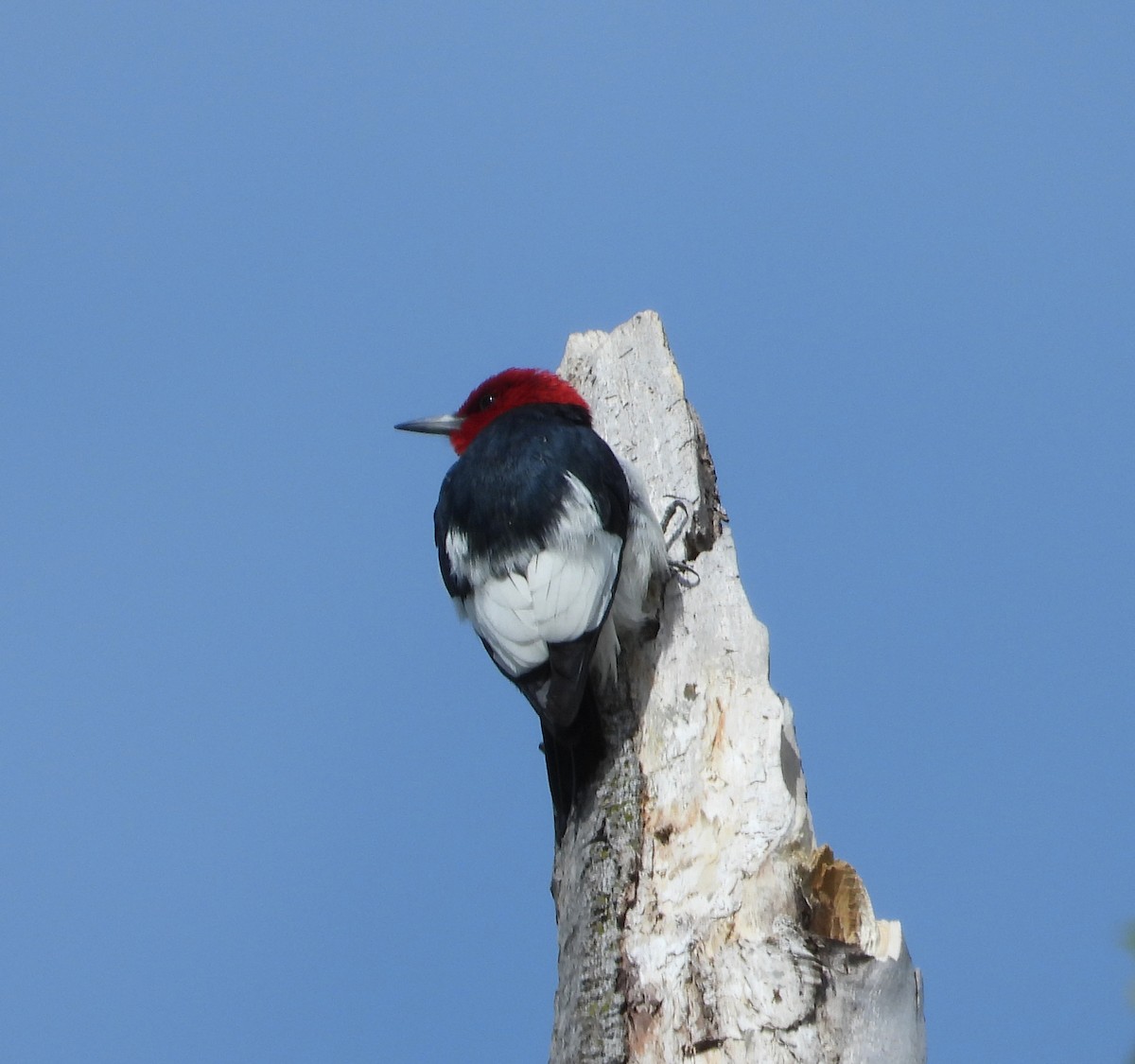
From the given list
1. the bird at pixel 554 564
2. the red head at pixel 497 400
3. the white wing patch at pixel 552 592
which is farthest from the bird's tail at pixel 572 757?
the red head at pixel 497 400

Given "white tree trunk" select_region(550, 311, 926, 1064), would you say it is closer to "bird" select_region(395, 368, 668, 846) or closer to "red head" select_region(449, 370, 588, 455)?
"bird" select_region(395, 368, 668, 846)

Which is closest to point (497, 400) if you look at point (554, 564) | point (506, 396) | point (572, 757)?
point (506, 396)

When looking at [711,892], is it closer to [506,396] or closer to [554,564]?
[554,564]

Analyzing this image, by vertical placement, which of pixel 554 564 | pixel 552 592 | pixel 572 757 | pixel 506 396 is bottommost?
pixel 572 757

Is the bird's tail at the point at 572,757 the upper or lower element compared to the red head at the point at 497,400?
lower

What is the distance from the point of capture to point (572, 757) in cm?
375

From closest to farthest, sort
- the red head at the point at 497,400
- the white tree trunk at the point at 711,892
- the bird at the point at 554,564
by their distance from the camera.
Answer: the white tree trunk at the point at 711,892 < the bird at the point at 554,564 < the red head at the point at 497,400

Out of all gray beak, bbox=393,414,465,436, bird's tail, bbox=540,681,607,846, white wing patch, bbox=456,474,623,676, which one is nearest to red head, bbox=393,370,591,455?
gray beak, bbox=393,414,465,436

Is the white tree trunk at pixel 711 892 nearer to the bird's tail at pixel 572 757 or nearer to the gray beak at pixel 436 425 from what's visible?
the bird's tail at pixel 572 757

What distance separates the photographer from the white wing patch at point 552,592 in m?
3.70

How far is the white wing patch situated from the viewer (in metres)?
3.70

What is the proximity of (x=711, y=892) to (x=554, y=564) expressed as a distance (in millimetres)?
1035

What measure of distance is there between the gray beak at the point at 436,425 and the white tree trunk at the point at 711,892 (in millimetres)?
1230

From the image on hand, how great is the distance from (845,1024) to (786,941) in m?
0.22
